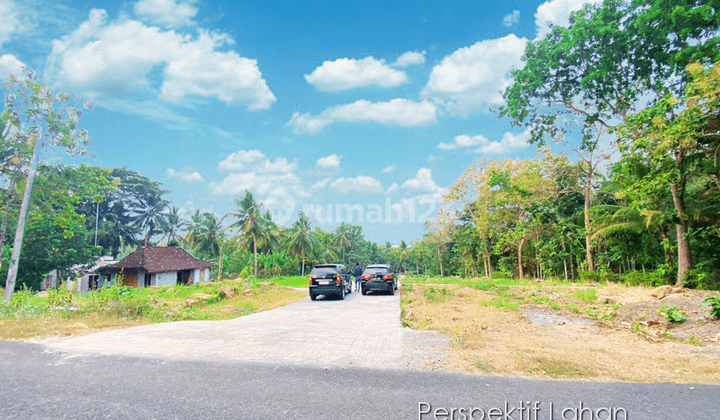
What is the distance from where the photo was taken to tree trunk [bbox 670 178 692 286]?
15.1 meters

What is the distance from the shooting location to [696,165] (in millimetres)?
13984

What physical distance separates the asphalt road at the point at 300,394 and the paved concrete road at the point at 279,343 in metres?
0.64

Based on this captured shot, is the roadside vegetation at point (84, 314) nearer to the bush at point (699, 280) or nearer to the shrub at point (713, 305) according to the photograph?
the shrub at point (713, 305)

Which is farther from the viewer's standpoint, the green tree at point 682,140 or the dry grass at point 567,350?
the green tree at point 682,140

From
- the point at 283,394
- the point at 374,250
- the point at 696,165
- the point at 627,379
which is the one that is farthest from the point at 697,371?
the point at 374,250

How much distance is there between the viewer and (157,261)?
128 feet

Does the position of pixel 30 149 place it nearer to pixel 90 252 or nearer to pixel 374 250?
pixel 90 252

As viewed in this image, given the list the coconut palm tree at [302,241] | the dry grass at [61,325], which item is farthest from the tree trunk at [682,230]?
the coconut palm tree at [302,241]

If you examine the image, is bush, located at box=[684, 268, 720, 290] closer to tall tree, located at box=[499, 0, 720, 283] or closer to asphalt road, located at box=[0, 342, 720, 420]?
tall tree, located at box=[499, 0, 720, 283]

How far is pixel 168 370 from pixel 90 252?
38.8 meters

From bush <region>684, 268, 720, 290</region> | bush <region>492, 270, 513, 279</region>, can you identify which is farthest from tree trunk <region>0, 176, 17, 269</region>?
bush <region>492, 270, 513, 279</region>

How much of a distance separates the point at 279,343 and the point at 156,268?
116ft

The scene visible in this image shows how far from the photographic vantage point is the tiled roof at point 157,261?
122 feet

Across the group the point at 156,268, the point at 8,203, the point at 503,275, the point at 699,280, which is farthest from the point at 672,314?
the point at 156,268
